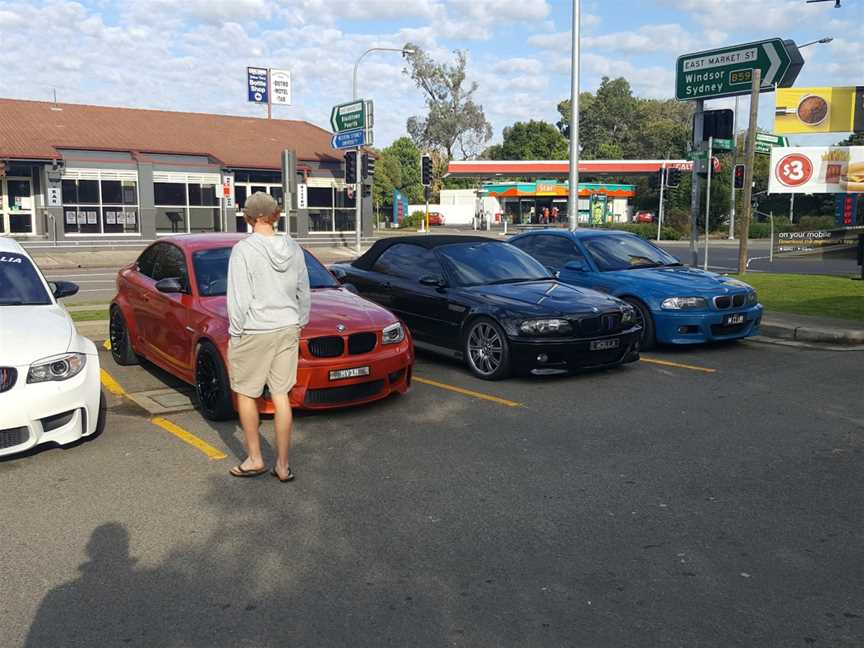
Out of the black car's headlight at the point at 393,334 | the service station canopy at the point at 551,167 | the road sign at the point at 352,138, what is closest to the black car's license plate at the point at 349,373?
the black car's headlight at the point at 393,334

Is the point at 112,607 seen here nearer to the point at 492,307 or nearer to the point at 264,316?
the point at 264,316

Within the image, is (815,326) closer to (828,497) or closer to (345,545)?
(828,497)

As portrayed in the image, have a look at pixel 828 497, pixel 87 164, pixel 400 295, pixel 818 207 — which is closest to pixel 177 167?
pixel 87 164

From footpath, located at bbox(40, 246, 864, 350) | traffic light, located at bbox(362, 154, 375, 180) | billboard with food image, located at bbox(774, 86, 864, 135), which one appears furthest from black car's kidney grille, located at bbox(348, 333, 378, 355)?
billboard with food image, located at bbox(774, 86, 864, 135)

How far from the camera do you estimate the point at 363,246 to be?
119 feet

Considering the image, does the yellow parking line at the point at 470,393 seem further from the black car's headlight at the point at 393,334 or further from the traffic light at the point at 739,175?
the traffic light at the point at 739,175

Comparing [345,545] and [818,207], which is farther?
[818,207]

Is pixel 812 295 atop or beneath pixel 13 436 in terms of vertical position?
atop

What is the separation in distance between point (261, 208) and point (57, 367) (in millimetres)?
1939

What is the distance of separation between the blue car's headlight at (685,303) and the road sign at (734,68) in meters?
9.03

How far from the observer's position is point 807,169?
26266 mm

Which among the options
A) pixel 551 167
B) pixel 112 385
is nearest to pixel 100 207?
pixel 112 385

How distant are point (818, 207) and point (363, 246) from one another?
34.5 m

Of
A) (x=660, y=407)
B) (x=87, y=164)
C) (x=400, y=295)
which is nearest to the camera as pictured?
(x=660, y=407)
